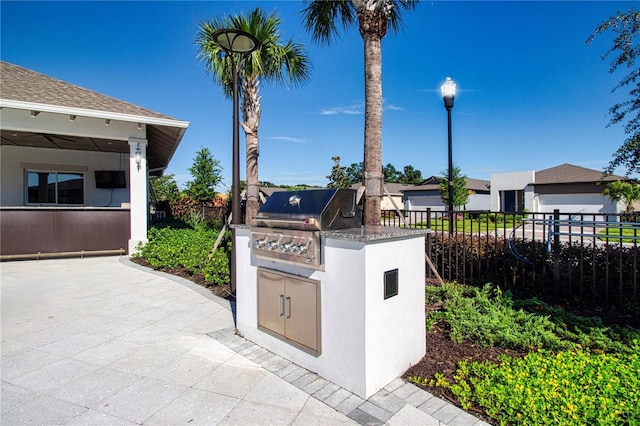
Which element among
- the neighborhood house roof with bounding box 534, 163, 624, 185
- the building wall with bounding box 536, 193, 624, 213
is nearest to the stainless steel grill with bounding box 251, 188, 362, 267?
the building wall with bounding box 536, 193, 624, 213

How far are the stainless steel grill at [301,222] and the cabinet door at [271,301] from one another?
232mm

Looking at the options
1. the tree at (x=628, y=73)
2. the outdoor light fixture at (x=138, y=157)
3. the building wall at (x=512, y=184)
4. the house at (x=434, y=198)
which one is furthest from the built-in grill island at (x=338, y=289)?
the house at (x=434, y=198)

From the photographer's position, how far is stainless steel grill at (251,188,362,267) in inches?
98.6

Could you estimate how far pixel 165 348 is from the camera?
10.4 feet

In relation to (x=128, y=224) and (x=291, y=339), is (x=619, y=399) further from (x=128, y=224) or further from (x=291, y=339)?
(x=128, y=224)

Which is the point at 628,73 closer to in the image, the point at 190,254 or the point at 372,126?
the point at 372,126

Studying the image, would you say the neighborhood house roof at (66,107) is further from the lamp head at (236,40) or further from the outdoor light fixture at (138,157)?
the lamp head at (236,40)

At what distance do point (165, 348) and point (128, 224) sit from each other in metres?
6.93

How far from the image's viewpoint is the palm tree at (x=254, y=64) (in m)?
8.02

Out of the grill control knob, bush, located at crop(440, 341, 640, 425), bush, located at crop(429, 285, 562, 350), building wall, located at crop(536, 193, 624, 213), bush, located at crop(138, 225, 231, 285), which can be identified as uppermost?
building wall, located at crop(536, 193, 624, 213)

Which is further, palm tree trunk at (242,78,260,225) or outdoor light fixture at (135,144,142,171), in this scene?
outdoor light fixture at (135,144,142,171)

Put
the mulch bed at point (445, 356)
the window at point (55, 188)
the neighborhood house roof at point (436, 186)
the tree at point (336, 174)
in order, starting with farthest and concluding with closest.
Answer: the tree at point (336, 174), the neighborhood house roof at point (436, 186), the window at point (55, 188), the mulch bed at point (445, 356)

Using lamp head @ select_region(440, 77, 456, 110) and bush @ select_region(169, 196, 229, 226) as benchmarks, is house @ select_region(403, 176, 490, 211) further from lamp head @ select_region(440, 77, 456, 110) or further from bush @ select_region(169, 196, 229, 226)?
lamp head @ select_region(440, 77, 456, 110)

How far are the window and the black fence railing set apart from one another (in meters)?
11.9
